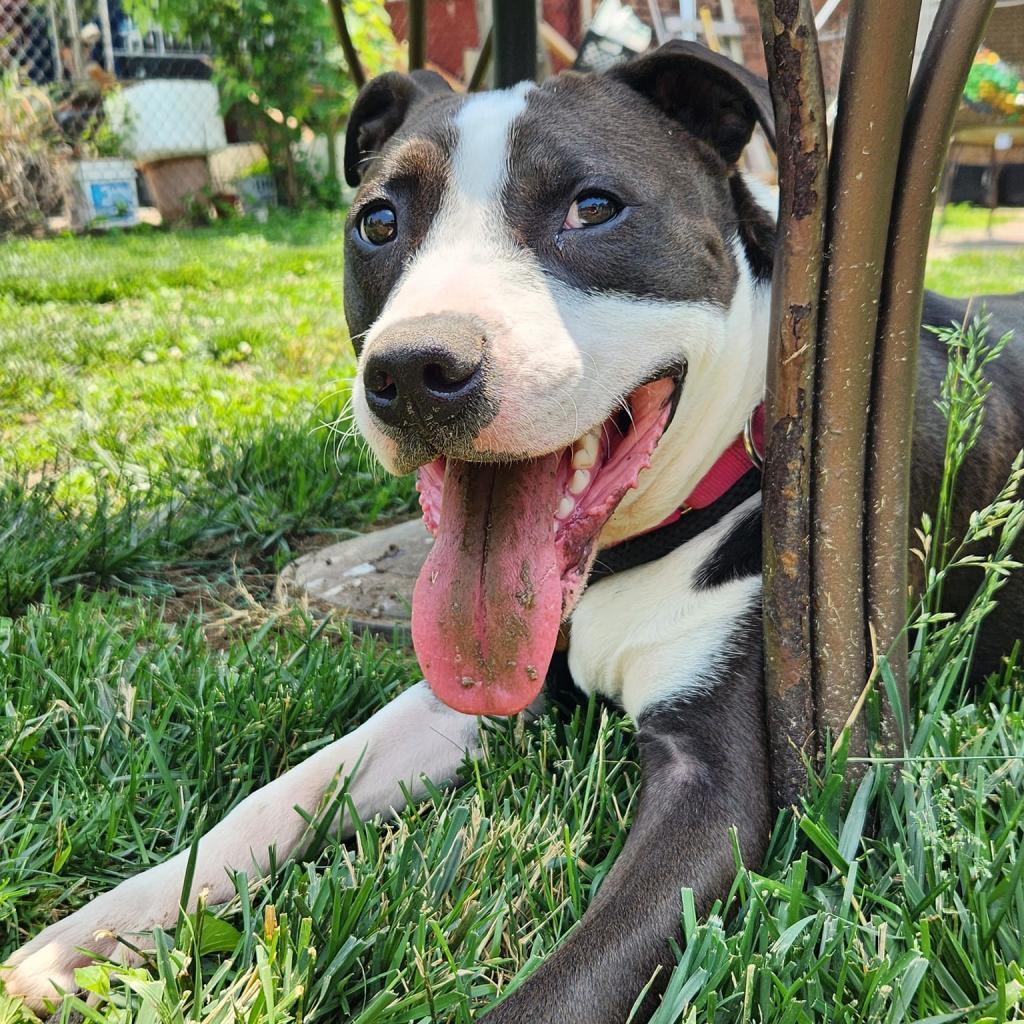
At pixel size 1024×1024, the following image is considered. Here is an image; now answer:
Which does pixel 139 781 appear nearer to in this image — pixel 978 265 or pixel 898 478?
pixel 898 478

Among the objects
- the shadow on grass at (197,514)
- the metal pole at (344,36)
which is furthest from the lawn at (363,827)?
the metal pole at (344,36)

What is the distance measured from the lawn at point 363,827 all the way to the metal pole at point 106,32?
38.2 feet

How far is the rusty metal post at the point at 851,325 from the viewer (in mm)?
1401

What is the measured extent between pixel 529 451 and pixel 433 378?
19 cm

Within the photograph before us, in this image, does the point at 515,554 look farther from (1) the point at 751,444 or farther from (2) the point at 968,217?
(2) the point at 968,217

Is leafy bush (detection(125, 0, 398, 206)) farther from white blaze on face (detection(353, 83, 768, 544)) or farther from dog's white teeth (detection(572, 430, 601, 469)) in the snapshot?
dog's white teeth (detection(572, 430, 601, 469))

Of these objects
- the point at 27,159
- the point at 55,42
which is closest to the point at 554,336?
the point at 27,159

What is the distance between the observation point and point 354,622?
2.73m

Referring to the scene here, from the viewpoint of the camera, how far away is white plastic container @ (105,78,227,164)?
11.8m

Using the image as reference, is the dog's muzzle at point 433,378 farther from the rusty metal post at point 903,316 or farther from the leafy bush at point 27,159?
the leafy bush at point 27,159

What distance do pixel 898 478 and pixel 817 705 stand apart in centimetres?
35

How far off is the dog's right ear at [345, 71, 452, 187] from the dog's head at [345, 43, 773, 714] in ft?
1.01

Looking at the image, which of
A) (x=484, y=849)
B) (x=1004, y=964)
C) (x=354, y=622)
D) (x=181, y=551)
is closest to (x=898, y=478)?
(x=1004, y=964)

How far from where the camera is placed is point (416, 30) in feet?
11.5
